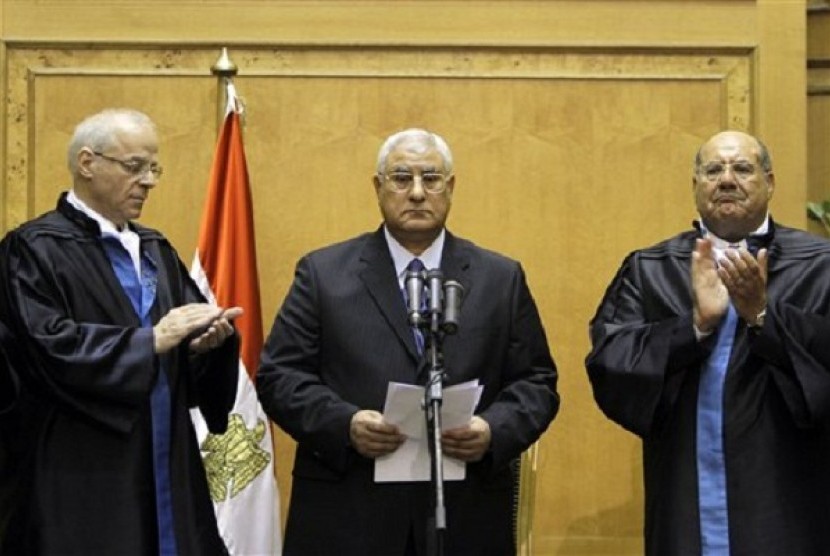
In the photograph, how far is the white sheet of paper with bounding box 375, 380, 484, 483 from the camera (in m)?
4.63

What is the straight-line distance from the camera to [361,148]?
6.59 m

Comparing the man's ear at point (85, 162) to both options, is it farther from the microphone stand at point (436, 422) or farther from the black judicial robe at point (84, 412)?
the microphone stand at point (436, 422)

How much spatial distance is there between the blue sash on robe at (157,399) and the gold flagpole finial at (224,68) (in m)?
1.59

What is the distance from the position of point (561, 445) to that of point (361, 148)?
4.77ft

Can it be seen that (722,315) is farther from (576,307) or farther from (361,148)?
(361,148)

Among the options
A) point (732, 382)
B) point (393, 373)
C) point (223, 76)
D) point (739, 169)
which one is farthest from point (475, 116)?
point (732, 382)

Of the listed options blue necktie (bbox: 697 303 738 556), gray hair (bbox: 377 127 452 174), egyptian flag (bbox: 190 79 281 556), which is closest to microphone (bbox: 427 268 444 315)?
gray hair (bbox: 377 127 452 174)

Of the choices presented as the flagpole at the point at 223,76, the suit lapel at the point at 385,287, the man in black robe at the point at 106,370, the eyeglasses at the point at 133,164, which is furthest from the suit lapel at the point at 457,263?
the flagpole at the point at 223,76

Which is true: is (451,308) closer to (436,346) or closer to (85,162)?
(436,346)

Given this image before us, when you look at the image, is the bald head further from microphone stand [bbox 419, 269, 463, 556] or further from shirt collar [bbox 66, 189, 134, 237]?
shirt collar [bbox 66, 189, 134, 237]

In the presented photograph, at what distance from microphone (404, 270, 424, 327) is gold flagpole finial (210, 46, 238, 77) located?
2.12 m

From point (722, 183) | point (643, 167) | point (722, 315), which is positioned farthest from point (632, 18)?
point (722, 315)

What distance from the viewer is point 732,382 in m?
4.90

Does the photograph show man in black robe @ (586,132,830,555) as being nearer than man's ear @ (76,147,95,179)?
Yes
